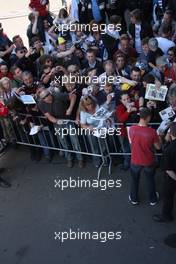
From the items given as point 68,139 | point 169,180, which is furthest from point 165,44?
point 169,180

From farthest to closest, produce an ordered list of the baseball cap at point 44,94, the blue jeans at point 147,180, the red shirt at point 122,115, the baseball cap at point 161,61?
1. the baseball cap at point 161,61
2. the baseball cap at point 44,94
3. the red shirt at point 122,115
4. the blue jeans at point 147,180

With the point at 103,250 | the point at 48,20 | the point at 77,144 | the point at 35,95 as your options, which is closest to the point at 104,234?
the point at 103,250

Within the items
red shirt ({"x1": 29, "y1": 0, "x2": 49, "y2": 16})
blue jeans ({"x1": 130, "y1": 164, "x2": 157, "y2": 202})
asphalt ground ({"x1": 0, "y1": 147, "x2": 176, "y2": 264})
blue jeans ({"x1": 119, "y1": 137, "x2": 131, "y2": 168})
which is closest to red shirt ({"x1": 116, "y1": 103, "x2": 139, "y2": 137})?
blue jeans ({"x1": 119, "y1": 137, "x2": 131, "y2": 168})

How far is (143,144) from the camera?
20.9 ft

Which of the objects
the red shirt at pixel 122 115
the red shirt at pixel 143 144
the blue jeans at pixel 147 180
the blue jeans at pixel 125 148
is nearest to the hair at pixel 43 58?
the red shirt at pixel 122 115

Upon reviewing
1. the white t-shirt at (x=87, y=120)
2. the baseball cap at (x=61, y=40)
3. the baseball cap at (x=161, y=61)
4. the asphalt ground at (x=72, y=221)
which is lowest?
the asphalt ground at (x=72, y=221)

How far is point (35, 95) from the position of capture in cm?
801

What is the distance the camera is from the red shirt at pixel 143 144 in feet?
20.8

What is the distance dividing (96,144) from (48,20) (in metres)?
4.18

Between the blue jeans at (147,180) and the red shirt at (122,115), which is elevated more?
the red shirt at (122,115)

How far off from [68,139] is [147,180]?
1.87 m

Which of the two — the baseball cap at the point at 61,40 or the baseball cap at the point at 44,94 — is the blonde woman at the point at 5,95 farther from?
the baseball cap at the point at 61,40

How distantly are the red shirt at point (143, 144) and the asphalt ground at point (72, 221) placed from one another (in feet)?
2.66

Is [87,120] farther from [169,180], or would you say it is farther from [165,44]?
[165,44]
